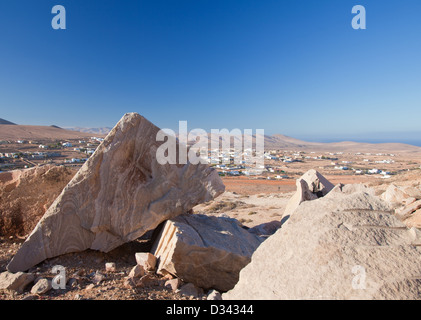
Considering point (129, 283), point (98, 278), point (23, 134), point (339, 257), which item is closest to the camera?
point (339, 257)

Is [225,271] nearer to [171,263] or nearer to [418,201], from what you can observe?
[171,263]

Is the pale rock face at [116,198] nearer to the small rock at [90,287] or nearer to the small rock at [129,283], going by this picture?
the small rock at [129,283]

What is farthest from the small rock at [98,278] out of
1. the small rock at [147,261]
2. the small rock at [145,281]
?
the small rock at [147,261]

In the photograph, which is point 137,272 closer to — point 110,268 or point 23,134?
point 110,268

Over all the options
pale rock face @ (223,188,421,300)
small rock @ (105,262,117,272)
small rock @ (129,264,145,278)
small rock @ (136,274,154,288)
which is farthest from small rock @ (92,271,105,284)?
pale rock face @ (223,188,421,300)

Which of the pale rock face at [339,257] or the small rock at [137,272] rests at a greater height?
the pale rock face at [339,257]

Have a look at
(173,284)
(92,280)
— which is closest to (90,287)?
(92,280)

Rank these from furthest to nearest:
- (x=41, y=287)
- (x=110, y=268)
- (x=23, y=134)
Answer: (x=23, y=134) < (x=110, y=268) < (x=41, y=287)
